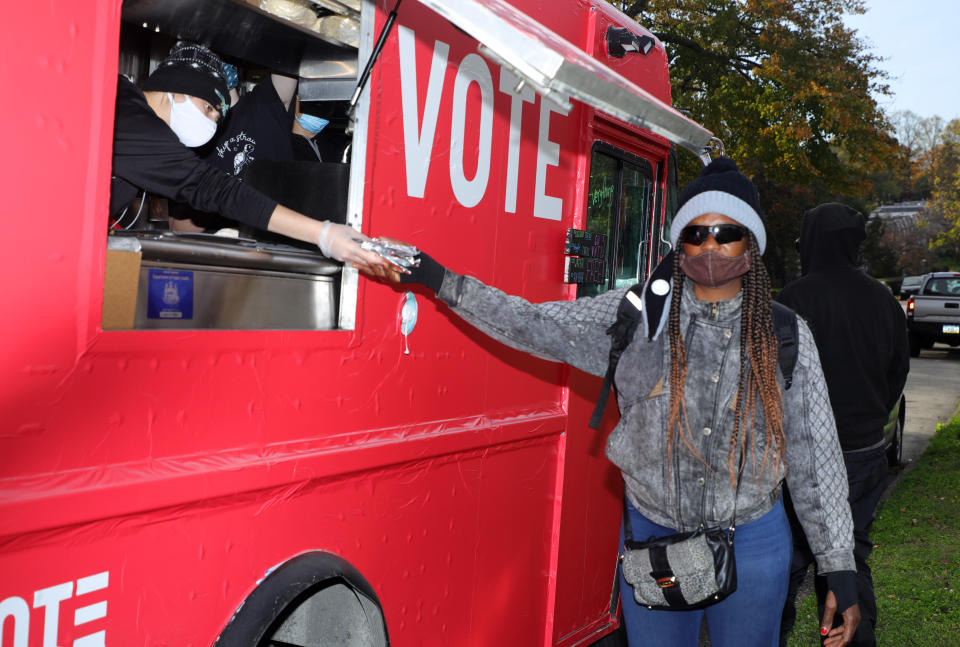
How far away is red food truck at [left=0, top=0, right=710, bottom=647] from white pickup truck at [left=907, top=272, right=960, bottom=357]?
63.9ft

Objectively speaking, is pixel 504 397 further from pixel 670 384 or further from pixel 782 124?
pixel 782 124

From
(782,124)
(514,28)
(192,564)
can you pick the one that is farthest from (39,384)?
(782,124)

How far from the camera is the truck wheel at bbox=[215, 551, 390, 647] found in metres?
→ 2.13

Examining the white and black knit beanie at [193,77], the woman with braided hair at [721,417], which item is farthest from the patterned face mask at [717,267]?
the white and black knit beanie at [193,77]

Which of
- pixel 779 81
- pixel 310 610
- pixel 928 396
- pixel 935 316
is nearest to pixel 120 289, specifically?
pixel 310 610

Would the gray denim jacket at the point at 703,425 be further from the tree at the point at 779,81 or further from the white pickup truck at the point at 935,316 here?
the white pickup truck at the point at 935,316

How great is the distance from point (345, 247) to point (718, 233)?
997 millimetres

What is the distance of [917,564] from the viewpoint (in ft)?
20.3

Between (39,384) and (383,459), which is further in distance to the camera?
(383,459)

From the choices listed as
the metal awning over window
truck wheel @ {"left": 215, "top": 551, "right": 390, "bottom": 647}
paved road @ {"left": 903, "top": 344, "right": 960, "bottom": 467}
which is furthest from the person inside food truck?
paved road @ {"left": 903, "top": 344, "right": 960, "bottom": 467}

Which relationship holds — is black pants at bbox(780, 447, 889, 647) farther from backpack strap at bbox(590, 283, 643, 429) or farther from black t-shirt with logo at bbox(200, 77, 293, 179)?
black t-shirt with logo at bbox(200, 77, 293, 179)

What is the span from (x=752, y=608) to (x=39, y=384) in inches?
73.1

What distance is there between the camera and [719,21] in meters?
15.1

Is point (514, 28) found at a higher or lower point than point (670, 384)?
higher
